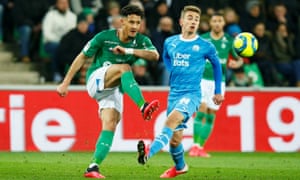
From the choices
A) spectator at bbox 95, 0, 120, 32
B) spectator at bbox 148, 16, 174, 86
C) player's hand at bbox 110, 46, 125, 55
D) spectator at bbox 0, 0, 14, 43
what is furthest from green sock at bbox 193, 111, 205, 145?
spectator at bbox 0, 0, 14, 43

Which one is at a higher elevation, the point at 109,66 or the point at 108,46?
the point at 108,46

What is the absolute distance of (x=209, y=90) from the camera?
57.8 ft

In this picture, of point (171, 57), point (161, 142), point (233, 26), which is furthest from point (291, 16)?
point (161, 142)

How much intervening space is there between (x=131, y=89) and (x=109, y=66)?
65 cm

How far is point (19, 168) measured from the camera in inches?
571

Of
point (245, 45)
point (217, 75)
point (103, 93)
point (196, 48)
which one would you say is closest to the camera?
point (103, 93)

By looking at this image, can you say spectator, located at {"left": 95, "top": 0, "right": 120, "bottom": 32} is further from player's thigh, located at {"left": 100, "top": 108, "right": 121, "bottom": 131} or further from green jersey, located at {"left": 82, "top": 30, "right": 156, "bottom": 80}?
player's thigh, located at {"left": 100, "top": 108, "right": 121, "bottom": 131}

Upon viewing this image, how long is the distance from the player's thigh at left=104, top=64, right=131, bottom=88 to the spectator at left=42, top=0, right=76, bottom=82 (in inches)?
322

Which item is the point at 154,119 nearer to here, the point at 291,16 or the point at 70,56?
the point at 70,56

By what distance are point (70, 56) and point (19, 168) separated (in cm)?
662

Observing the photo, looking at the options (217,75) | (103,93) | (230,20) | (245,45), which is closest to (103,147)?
(103,93)

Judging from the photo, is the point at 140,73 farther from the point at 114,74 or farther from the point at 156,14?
the point at 114,74

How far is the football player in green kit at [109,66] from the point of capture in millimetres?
12805

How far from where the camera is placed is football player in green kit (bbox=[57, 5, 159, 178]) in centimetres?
1280
